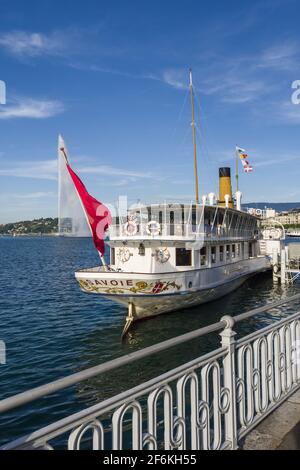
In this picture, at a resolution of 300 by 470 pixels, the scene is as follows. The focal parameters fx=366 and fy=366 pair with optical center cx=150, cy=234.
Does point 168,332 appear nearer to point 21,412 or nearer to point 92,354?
point 92,354

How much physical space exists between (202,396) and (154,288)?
44.6 ft

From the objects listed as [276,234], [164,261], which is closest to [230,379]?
[164,261]

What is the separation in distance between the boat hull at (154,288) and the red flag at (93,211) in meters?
1.99

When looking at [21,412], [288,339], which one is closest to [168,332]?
[21,412]

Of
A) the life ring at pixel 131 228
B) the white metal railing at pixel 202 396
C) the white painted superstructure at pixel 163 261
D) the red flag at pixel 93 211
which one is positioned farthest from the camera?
the life ring at pixel 131 228

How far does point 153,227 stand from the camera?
19500 millimetres

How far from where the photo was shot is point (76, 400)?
10805 mm

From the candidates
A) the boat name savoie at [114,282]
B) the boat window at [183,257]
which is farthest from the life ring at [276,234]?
the boat name savoie at [114,282]

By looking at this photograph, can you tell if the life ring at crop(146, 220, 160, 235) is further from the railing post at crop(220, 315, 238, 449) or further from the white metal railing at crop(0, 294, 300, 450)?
the railing post at crop(220, 315, 238, 449)

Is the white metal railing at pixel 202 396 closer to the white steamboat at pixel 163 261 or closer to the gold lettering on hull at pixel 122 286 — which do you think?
the gold lettering on hull at pixel 122 286

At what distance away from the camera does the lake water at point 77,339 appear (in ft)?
35.3
